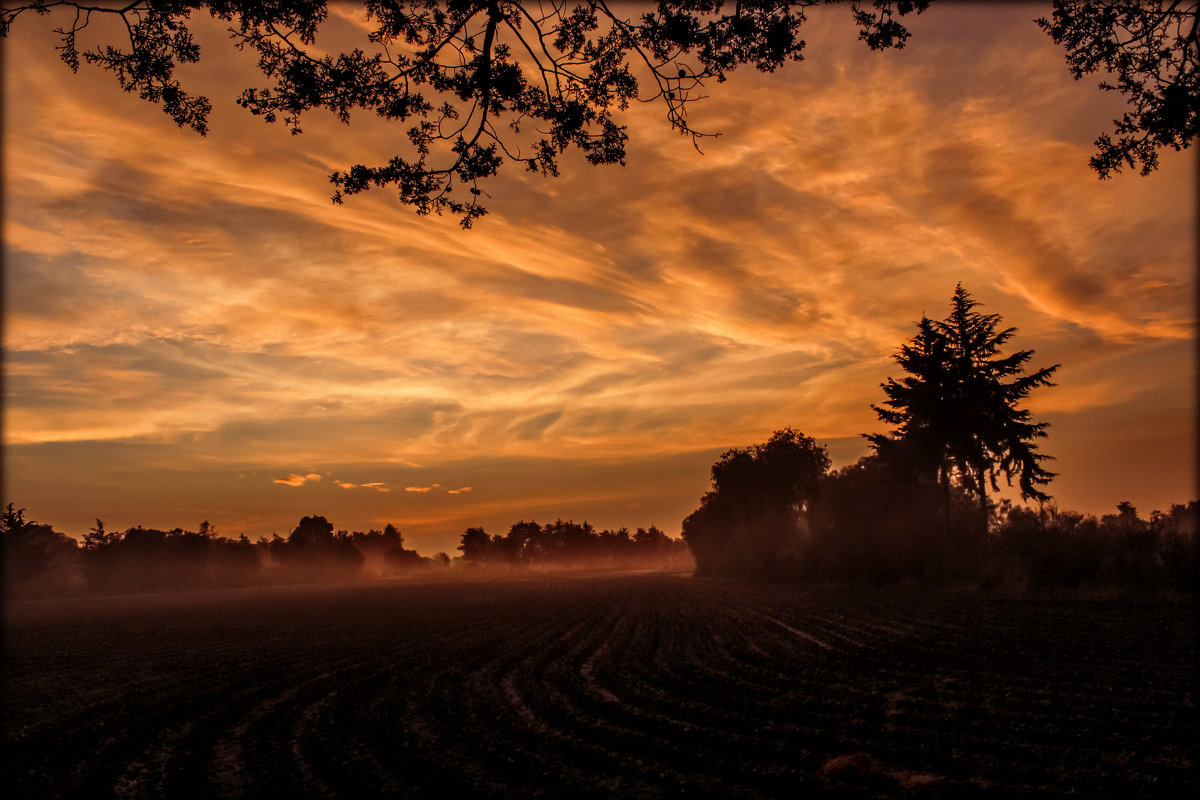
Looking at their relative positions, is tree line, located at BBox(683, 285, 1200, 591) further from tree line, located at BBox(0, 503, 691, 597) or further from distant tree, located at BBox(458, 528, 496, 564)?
distant tree, located at BBox(458, 528, 496, 564)

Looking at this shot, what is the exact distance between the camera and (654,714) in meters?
9.66

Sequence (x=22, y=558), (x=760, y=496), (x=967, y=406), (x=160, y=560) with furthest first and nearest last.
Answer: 1. (x=160, y=560)
2. (x=22, y=558)
3. (x=760, y=496)
4. (x=967, y=406)

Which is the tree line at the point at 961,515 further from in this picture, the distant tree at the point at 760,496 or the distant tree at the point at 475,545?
the distant tree at the point at 475,545

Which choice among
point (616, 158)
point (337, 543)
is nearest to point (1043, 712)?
point (616, 158)

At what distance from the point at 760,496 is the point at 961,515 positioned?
109 feet

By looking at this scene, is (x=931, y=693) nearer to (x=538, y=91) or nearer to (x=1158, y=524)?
(x=538, y=91)

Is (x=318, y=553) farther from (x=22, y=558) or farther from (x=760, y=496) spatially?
(x=760, y=496)

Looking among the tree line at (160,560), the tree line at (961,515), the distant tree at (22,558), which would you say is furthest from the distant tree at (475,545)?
the tree line at (961,515)

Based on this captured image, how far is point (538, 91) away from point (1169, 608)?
2360 cm

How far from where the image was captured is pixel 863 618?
22156 mm

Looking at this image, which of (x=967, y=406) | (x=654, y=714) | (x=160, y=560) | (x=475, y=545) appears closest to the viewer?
(x=654, y=714)

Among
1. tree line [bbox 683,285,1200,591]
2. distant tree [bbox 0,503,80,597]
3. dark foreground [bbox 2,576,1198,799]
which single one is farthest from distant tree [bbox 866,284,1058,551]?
distant tree [bbox 0,503,80,597]

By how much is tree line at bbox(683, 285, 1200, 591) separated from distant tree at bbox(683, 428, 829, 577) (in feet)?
32.8

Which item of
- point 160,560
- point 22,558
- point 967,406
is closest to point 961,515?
point 967,406
